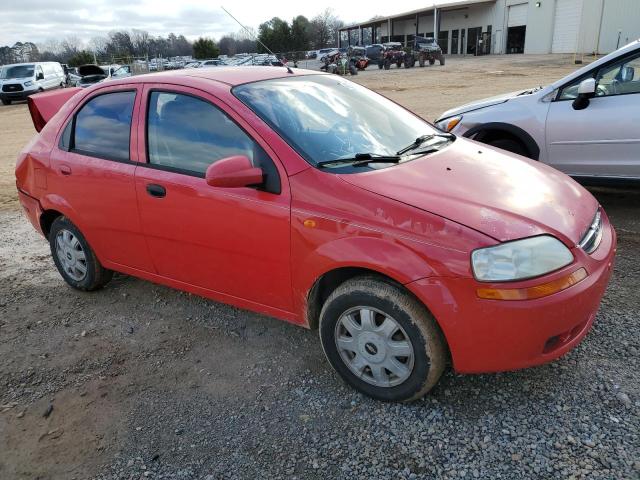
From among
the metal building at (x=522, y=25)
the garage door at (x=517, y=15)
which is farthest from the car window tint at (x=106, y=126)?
the garage door at (x=517, y=15)

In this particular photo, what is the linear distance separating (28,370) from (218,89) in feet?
7.11

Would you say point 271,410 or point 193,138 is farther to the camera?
point 193,138

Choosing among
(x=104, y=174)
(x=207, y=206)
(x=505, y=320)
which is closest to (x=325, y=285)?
(x=207, y=206)

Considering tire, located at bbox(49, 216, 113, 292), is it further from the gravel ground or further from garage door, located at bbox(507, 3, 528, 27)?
garage door, located at bbox(507, 3, 528, 27)

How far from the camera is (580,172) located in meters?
5.17

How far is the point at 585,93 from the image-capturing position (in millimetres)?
4859

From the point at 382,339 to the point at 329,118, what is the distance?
55.6 inches

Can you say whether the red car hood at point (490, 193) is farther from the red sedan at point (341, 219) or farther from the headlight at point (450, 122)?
the headlight at point (450, 122)

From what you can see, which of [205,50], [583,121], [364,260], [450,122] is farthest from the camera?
[205,50]

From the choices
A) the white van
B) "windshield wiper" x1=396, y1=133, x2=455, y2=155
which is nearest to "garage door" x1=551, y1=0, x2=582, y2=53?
the white van

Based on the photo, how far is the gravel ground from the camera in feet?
7.85

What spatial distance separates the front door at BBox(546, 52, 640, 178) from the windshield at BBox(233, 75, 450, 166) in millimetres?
2100

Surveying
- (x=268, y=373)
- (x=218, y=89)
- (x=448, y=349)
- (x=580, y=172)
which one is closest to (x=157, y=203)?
(x=218, y=89)

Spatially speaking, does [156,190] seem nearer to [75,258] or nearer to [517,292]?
[75,258]
